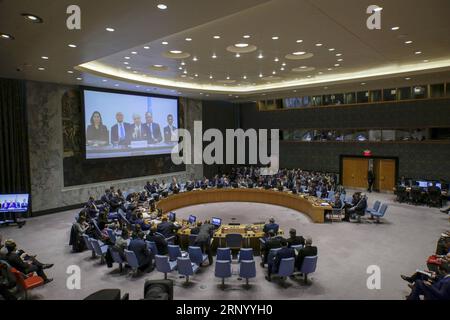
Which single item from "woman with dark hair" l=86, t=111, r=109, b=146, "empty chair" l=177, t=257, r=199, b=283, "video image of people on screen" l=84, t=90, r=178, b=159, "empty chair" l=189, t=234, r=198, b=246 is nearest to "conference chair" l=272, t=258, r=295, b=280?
"empty chair" l=177, t=257, r=199, b=283

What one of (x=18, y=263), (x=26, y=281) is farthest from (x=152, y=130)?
(x=26, y=281)

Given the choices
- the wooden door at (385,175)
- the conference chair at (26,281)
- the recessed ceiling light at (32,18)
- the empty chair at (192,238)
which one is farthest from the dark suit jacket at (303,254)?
the wooden door at (385,175)

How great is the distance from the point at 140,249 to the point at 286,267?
333cm

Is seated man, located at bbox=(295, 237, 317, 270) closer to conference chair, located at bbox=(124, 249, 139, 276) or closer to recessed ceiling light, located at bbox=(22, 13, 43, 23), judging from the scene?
conference chair, located at bbox=(124, 249, 139, 276)

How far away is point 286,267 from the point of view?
650 cm

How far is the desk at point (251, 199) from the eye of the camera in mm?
12227

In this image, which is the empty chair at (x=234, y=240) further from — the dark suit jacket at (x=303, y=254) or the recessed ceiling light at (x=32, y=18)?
the recessed ceiling light at (x=32, y=18)

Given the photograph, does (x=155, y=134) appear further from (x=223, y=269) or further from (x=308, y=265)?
(x=308, y=265)

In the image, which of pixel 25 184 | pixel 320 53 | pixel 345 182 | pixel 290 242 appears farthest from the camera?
pixel 345 182
